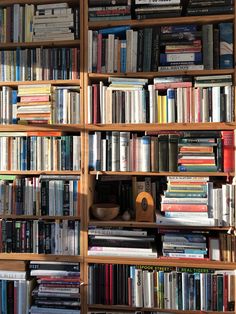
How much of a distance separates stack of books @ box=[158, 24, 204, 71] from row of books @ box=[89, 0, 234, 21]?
0.31ft

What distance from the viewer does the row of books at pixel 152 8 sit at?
1.87 metres

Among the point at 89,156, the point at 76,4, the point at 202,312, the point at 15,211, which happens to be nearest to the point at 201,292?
the point at 202,312

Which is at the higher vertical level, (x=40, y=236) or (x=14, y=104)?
(x=14, y=104)

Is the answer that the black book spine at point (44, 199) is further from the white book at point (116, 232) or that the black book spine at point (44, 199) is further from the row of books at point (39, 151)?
the white book at point (116, 232)

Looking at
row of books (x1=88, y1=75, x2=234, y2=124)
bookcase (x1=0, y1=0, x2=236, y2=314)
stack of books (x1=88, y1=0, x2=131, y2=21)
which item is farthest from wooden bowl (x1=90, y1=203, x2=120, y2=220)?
stack of books (x1=88, y1=0, x2=131, y2=21)

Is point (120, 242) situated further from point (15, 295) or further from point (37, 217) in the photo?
point (15, 295)

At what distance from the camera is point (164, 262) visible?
6.26 feet

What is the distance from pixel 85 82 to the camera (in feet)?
6.39

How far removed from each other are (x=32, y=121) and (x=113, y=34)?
2.65 ft

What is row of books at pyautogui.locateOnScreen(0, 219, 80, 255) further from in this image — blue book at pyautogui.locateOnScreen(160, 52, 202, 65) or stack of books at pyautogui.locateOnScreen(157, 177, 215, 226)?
blue book at pyautogui.locateOnScreen(160, 52, 202, 65)

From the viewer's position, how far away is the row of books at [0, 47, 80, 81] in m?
1.98

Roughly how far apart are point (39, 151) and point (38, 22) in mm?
877

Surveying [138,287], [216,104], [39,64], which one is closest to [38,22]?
[39,64]

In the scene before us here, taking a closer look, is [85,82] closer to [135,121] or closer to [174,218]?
[135,121]
